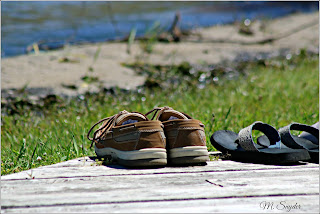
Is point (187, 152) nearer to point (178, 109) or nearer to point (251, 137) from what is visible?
point (251, 137)

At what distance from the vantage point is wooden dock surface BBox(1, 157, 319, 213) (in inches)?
67.7

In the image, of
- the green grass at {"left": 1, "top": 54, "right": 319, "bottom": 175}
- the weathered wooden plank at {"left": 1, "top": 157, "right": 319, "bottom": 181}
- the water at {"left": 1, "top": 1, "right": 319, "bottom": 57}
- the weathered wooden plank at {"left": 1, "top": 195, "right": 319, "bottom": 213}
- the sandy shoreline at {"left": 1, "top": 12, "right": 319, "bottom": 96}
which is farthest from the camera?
the water at {"left": 1, "top": 1, "right": 319, "bottom": 57}

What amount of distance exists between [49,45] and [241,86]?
12.7 ft

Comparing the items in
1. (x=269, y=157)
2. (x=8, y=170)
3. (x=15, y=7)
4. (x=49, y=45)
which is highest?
(x=15, y=7)

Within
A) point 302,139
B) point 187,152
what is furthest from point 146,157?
point 302,139

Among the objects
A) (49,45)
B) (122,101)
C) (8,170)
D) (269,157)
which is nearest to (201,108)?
(122,101)

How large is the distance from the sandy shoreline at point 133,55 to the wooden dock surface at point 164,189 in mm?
3384

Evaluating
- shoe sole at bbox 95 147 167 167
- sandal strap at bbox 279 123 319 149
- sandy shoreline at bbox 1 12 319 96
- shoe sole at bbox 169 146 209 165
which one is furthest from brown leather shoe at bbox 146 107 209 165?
sandy shoreline at bbox 1 12 319 96

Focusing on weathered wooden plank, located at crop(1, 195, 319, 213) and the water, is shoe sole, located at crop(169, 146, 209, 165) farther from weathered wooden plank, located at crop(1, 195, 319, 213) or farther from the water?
the water

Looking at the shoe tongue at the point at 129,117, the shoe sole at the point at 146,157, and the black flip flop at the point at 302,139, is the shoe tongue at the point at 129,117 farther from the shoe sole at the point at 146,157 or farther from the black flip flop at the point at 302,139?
the black flip flop at the point at 302,139

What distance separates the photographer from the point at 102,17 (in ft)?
32.0

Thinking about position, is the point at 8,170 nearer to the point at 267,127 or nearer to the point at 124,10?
the point at 267,127

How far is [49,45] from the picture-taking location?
299 inches

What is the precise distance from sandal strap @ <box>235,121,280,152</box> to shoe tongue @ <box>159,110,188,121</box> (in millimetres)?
467
